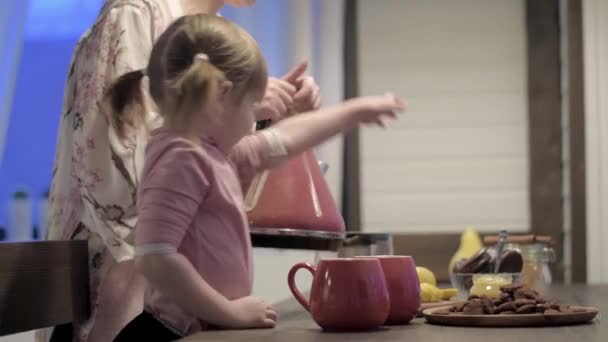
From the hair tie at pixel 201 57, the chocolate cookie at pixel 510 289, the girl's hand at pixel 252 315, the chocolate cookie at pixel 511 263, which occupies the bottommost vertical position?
the chocolate cookie at pixel 511 263

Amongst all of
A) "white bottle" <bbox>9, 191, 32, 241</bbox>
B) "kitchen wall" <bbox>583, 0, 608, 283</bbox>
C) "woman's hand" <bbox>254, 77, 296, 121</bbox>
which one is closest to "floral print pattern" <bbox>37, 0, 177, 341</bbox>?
"woman's hand" <bbox>254, 77, 296, 121</bbox>

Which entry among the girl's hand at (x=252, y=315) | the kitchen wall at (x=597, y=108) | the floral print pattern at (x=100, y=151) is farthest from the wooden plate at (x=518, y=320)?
the kitchen wall at (x=597, y=108)

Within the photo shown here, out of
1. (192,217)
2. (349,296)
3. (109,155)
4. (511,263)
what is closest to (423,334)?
(349,296)

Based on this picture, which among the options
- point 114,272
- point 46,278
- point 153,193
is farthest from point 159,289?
point 114,272

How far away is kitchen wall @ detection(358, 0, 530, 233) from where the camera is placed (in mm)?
3391

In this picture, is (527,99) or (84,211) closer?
(84,211)

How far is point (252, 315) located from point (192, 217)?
12 centimetres

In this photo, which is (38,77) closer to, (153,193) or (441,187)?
(441,187)

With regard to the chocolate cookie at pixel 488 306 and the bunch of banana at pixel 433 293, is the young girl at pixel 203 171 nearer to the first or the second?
the chocolate cookie at pixel 488 306

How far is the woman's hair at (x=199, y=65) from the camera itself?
990 millimetres

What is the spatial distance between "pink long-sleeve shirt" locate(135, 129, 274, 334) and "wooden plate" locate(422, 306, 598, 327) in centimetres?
23

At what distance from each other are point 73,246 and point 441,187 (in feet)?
7.82

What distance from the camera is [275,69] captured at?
3.21m

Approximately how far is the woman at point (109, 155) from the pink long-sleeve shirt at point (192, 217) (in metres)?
0.21
